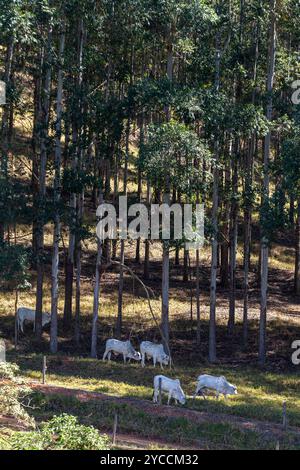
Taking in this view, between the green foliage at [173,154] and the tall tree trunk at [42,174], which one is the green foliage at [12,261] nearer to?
the tall tree trunk at [42,174]

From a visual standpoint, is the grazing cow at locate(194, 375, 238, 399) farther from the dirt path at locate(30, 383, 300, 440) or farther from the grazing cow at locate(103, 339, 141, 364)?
the grazing cow at locate(103, 339, 141, 364)

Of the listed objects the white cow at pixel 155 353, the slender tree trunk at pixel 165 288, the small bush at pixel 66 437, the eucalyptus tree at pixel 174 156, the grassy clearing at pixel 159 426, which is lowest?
the grassy clearing at pixel 159 426

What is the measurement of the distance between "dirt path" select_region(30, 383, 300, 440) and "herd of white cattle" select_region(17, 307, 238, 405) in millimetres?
747

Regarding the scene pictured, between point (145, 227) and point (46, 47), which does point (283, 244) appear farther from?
point (46, 47)

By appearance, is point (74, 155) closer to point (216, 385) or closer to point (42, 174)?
point (42, 174)

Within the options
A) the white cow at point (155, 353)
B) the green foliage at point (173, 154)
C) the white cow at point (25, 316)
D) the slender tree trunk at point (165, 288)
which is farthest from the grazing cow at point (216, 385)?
the white cow at point (25, 316)

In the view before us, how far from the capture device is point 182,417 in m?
26.5

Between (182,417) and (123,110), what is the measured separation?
14478 millimetres

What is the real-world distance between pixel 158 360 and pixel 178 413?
8805 mm

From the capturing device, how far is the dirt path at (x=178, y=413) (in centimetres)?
2586

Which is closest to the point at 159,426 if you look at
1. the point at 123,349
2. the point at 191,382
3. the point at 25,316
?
the point at 191,382

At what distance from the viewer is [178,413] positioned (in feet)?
88.4

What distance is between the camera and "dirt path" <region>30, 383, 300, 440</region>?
1018 inches

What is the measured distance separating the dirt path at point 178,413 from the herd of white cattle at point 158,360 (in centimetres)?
75
